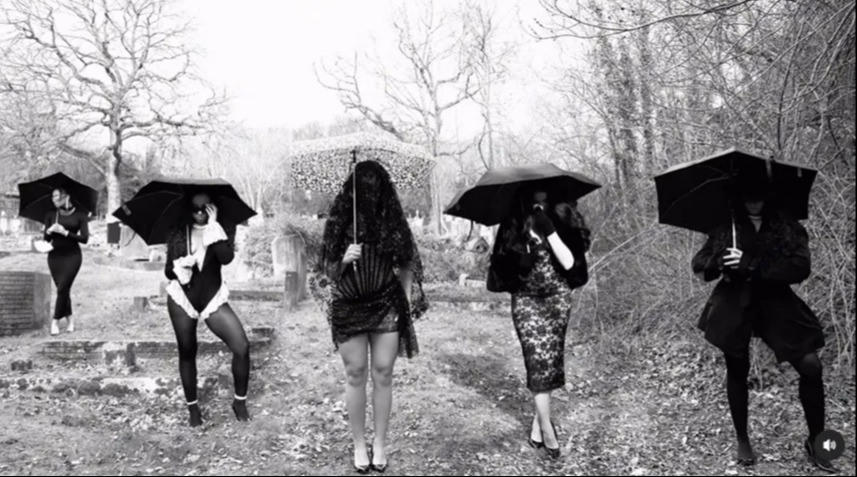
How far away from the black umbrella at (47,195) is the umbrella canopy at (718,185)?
673 centimetres

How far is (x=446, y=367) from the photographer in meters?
6.39

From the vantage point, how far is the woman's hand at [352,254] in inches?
142

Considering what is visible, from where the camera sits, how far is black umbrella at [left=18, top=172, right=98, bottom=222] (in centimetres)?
721

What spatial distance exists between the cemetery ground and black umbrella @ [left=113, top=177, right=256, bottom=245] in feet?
4.84

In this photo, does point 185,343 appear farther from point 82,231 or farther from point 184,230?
point 82,231

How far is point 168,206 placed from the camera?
4777 millimetres

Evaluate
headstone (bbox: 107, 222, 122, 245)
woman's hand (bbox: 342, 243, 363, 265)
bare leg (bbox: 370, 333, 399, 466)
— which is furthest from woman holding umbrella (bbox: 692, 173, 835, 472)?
headstone (bbox: 107, 222, 122, 245)

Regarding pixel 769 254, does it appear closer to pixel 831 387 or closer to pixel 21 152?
pixel 831 387

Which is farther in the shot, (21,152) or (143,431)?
(21,152)

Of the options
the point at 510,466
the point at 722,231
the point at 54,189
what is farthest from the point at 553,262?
the point at 54,189

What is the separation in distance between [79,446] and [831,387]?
5.57m

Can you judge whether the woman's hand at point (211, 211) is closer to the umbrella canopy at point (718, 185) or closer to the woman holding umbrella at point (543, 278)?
the woman holding umbrella at point (543, 278)

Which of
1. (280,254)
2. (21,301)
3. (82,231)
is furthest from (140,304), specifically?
(280,254)

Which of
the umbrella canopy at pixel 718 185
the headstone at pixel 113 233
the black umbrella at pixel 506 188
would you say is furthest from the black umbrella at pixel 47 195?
the headstone at pixel 113 233
